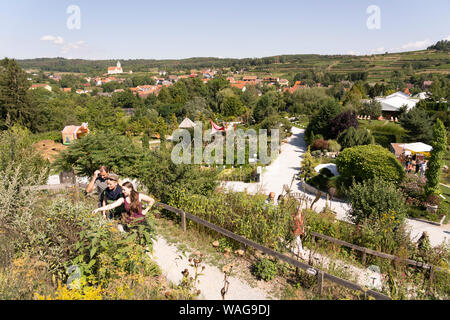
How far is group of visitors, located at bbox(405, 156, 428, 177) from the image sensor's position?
47.8ft

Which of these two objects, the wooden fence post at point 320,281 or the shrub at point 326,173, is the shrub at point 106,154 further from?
the shrub at point 326,173

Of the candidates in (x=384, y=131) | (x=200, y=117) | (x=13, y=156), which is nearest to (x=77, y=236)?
(x=13, y=156)

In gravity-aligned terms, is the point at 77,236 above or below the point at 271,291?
above

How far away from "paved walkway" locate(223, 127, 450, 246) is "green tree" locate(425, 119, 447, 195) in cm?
159

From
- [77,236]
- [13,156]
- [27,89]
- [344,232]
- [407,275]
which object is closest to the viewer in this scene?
[77,236]

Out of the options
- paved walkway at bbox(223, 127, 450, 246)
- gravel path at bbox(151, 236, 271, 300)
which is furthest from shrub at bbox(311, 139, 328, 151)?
gravel path at bbox(151, 236, 271, 300)

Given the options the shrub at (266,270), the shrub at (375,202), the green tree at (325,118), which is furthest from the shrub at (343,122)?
the shrub at (266,270)

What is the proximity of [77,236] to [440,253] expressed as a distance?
276 inches

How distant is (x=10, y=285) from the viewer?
3.33 m

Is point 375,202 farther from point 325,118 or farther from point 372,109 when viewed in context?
point 372,109

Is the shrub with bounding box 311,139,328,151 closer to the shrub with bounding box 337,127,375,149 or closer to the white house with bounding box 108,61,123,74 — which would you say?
the shrub with bounding box 337,127,375,149

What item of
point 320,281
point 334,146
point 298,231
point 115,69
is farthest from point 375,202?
point 115,69

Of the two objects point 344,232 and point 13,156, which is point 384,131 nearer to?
point 344,232

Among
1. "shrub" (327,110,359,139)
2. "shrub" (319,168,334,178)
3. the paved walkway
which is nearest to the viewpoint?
the paved walkway
